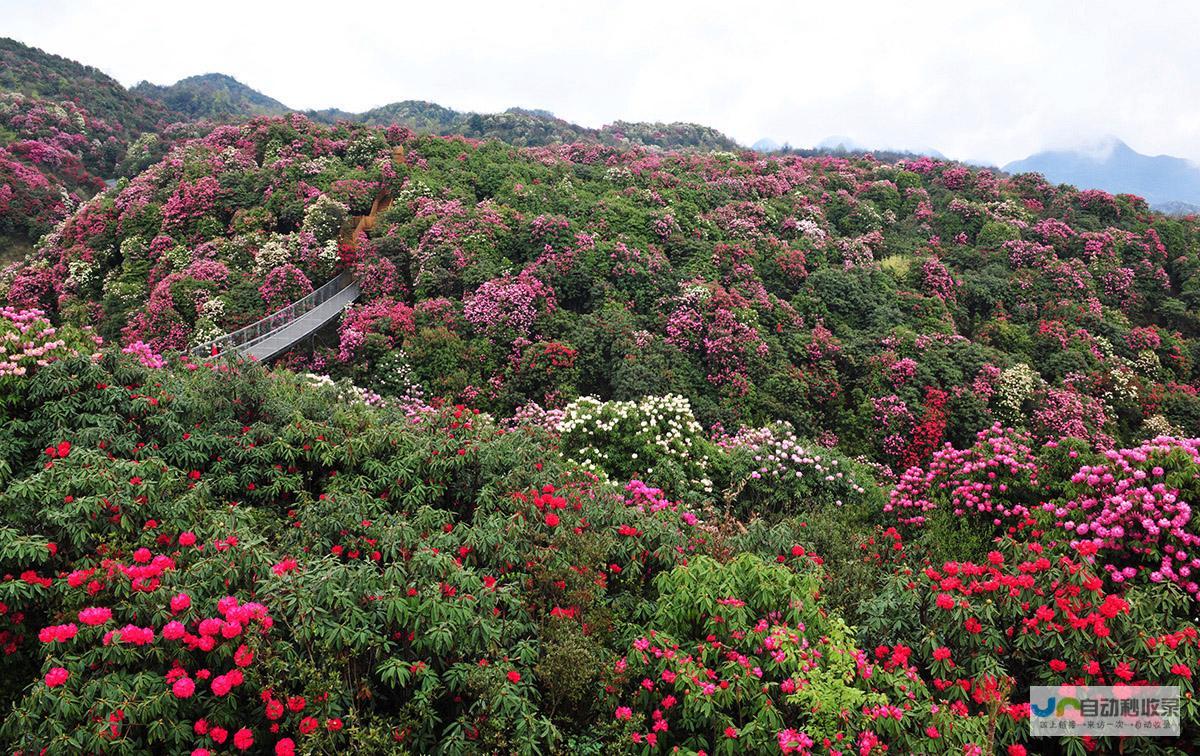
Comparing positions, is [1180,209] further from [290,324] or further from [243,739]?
[243,739]

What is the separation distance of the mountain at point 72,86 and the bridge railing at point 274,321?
123 ft

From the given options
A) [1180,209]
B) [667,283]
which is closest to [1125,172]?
[1180,209]

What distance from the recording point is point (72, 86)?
44.8 metres

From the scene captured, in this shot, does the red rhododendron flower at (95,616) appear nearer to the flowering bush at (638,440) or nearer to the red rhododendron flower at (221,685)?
the red rhododendron flower at (221,685)

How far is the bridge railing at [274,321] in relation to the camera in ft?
48.4

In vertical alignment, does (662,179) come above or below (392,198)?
above

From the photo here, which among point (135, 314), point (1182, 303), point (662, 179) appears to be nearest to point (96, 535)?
point (135, 314)

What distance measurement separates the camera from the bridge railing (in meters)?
14.8

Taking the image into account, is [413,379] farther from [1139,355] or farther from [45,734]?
[1139,355]

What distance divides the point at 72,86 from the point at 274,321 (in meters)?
46.0

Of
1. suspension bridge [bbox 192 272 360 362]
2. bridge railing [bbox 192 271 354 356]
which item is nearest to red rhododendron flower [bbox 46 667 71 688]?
bridge railing [bbox 192 271 354 356]

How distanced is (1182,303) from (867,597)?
22.0 meters

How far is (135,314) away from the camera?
17641 mm

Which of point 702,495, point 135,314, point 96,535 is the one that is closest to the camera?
point 96,535
